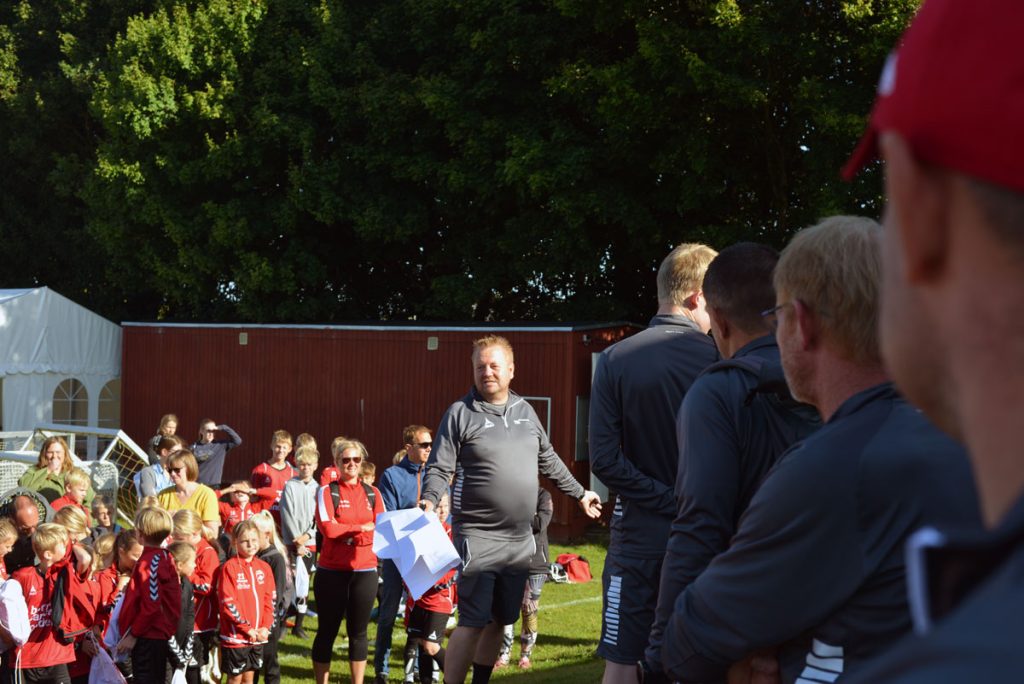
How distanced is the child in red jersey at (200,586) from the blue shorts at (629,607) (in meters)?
4.15

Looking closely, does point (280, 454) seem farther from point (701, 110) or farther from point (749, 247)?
point (701, 110)

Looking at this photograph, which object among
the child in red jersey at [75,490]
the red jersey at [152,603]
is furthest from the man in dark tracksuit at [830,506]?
the child in red jersey at [75,490]

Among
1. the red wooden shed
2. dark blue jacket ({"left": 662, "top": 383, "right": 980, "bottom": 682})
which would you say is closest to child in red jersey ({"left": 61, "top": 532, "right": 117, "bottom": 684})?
dark blue jacket ({"left": 662, "top": 383, "right": 980, "bottom": 682})

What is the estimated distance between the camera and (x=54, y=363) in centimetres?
2628

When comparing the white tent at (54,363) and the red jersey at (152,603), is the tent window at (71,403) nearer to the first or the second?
the white tent at (54,363)

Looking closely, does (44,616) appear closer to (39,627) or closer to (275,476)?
(39,627)

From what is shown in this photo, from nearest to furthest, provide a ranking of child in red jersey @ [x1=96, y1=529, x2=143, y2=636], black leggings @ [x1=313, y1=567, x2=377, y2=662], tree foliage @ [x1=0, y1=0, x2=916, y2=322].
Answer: child in red jersey @ [x1=96, y1=529, x2=143, y2=636] < black leggings @ [x1=313, y1=567, x2=377, y2=662] < tree foliage @ [x1=0, y1=0, x2=916, y2=322]

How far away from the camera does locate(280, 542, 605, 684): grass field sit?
934 centimetres

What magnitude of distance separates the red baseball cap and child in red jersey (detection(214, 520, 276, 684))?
781 cm

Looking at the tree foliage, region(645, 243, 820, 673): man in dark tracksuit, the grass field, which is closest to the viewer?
region(645, 243, 820, 673): man in dark tracksuit

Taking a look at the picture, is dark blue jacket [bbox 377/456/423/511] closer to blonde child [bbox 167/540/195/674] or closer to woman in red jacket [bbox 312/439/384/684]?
woman in red jacket [bbox 312/439/384/684]

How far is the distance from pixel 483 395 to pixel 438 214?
20.0 m

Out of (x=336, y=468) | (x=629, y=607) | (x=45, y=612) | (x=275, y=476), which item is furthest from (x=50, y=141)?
(x=629, y=607)

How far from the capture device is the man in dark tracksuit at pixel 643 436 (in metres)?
4.96
